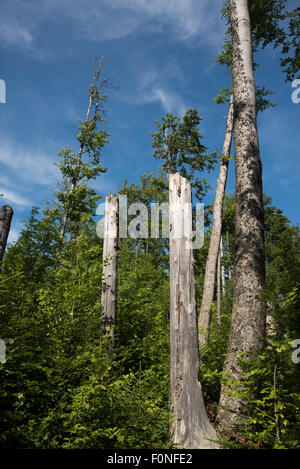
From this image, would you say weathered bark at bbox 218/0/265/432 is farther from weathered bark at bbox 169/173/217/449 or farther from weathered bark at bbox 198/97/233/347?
weathered bark at bbox 198/97/233/347

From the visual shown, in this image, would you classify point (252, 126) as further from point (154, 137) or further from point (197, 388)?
point (154, 137)

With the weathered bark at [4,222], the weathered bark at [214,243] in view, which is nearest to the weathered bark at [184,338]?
the weathered bark at [4,222]

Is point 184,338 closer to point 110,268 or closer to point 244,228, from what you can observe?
point 244,228

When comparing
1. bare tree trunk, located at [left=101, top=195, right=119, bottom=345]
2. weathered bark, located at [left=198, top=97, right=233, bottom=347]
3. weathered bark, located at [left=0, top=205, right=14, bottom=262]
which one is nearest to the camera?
weathered bark, located at [left=0, top=205, right=14, bottom=262]

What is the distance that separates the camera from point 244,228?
153 inches

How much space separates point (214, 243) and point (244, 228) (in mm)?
4807

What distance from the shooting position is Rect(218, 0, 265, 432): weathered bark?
133 inches

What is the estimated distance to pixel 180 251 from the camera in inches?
144

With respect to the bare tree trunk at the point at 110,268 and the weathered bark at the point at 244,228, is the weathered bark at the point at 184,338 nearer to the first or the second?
the weathered bark at the point at 244,228

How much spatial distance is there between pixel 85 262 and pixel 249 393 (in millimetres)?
3604

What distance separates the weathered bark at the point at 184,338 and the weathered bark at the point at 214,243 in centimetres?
397

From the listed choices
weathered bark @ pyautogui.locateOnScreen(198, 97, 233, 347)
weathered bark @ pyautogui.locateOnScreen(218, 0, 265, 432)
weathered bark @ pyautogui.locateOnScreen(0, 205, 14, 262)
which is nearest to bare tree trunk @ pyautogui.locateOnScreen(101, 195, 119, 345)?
weathered bark @ pyautogui.locateOnScreen(0, 205, 14, 262)

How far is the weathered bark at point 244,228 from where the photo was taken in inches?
133

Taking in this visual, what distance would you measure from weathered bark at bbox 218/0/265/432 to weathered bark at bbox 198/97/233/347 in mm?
3688
